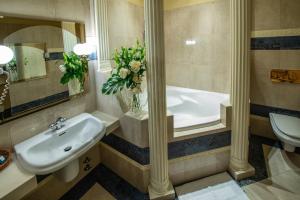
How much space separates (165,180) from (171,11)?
9.20 ft

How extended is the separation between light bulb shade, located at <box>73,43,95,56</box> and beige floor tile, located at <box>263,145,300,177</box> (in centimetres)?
234

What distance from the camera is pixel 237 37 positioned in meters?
2.12

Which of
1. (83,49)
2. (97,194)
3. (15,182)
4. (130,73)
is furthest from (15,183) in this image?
(83,49)

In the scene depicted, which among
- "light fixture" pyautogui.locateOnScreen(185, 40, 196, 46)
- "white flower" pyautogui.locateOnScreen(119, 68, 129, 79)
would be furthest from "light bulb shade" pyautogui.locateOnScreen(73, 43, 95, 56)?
"light fixture" pyautogui.locateOnScreen(185, 40, 196, 46)

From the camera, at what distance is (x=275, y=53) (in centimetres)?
284

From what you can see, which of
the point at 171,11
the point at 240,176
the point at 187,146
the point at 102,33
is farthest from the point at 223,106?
the point at 171,11

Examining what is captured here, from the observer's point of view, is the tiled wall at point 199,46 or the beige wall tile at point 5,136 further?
the tiled wall at point 199,46

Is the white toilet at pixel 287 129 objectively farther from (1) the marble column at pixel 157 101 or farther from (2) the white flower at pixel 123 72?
(2) the white flower at pixel 123 72

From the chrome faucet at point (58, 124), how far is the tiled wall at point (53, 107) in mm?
73

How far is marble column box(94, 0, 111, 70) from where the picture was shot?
2412 mm

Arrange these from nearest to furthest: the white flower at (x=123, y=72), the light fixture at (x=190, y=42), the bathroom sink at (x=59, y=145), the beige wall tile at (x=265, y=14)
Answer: the bathroom sink at (x=59, y=145) → the white flower at (x=123, y=72) → the beige wall tile at (x=265, y=14) → the light fixture at (x=190, y=42)

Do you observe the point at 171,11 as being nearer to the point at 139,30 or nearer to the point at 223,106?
the point at 139,30

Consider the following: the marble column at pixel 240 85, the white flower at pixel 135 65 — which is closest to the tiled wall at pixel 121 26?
the white flower at pixel 135 65

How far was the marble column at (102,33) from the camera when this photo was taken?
2412 millimetres
